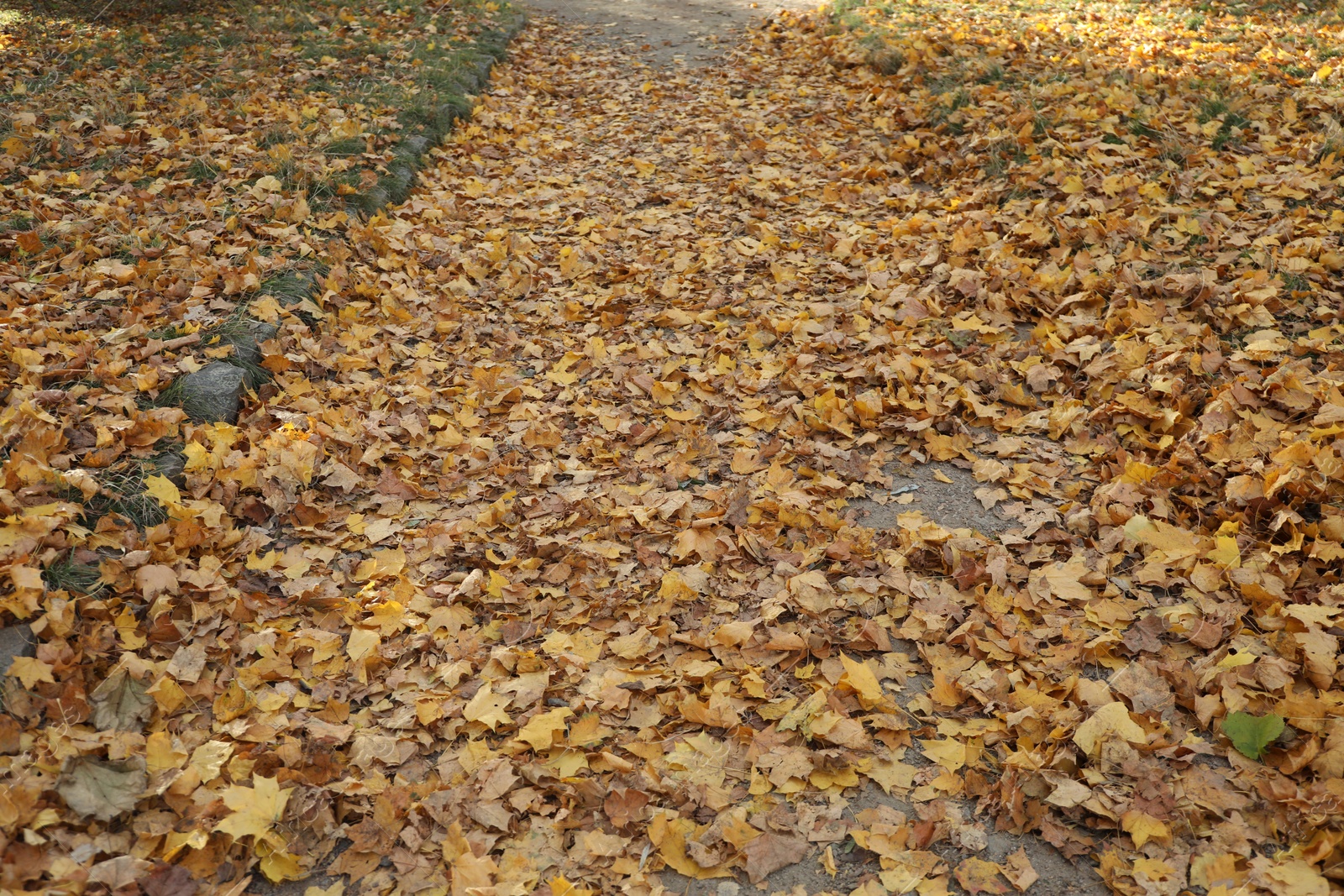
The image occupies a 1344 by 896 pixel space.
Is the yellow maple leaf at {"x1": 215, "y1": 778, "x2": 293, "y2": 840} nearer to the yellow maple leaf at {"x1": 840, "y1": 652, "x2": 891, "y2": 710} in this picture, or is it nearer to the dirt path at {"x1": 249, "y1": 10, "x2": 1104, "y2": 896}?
the dirt path at {"x1": 249, "y1": 10, "x2": 1104, "y2": 896}

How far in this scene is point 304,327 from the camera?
14.3 ft

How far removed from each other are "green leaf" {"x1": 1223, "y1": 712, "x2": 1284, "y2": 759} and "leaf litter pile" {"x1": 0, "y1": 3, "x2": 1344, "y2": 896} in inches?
0.8

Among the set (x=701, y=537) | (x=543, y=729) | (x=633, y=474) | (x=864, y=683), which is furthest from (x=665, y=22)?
(x=543, y=729)

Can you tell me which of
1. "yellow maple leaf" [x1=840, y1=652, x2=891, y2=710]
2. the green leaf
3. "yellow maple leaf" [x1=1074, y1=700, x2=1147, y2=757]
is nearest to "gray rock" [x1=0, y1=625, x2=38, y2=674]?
"yellow maple leaf" [x1=840, y1=652, x2=891, y2=710]

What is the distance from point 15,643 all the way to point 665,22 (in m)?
10.8

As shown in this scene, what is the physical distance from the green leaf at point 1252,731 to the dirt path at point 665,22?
877 centimetres

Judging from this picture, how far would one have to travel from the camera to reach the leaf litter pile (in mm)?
2305

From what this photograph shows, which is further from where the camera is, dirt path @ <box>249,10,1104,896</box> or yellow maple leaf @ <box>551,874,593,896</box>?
dirt path @ <box>249,10,1104,896</box>

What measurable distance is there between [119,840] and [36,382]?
81.3 inches

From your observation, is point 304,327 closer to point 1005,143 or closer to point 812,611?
point 812,611

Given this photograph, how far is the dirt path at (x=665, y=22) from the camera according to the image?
10000 millimetres

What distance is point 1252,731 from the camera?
2.38 metres

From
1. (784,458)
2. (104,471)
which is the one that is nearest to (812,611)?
(784,458)

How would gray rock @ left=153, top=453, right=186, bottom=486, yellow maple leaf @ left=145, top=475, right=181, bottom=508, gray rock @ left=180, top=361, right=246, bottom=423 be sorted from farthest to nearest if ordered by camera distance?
gray rock @ left=180, top=361, right=246, bottom=423 → gray rock @ left=153, top=453, right=186, bottom=486 → yellow maple leaf @ left=145, top=475, right=181, bottom=508
